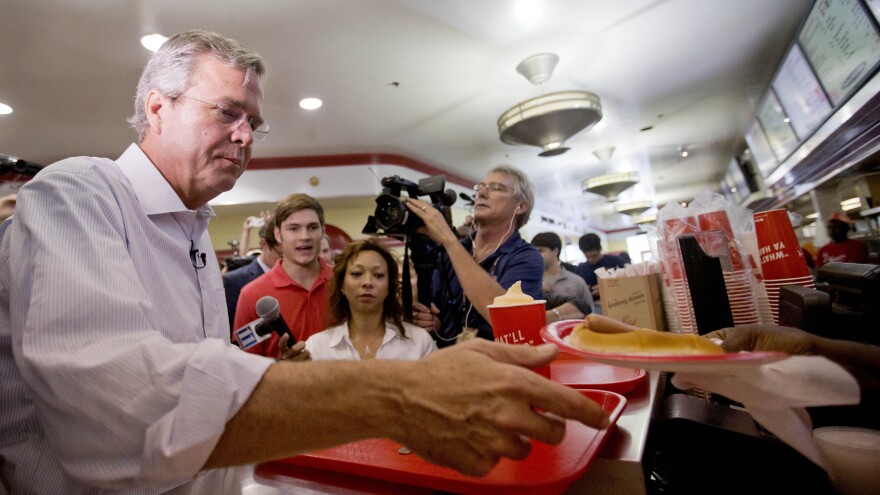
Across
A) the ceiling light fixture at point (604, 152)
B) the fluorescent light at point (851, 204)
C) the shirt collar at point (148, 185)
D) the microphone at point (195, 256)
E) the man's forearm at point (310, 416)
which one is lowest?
the man's forearm at point (310, 416)

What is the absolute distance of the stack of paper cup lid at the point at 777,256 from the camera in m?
1.05

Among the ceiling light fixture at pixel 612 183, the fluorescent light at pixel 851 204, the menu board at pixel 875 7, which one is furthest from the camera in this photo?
the ceiling light fixture at pixel 612 183

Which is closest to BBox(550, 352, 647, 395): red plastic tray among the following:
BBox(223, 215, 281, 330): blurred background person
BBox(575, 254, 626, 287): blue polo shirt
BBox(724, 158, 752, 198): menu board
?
BBox(223, 215, 281, 330): blurred background person

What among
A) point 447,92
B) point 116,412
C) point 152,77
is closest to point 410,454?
point 116,412

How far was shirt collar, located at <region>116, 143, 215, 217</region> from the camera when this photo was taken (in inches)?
37.4

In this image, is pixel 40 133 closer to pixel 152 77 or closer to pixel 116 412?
pixel 152 77

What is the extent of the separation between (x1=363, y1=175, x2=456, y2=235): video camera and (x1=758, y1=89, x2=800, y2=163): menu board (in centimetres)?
442

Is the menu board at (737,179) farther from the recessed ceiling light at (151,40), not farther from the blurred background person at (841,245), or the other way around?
the recessed ceiling light at (151,40)

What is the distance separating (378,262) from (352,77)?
103 inches

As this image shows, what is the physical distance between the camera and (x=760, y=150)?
5.86 metres

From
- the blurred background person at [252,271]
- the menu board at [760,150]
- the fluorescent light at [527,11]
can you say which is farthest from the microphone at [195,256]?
the menu board at [760,150]

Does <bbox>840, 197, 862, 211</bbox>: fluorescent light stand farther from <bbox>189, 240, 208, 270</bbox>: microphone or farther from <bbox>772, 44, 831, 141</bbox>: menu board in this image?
<bbox>189, 240, 208, 270</bbox>: microphone

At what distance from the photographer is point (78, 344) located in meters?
0.55

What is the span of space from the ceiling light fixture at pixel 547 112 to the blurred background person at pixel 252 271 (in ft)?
8.85
